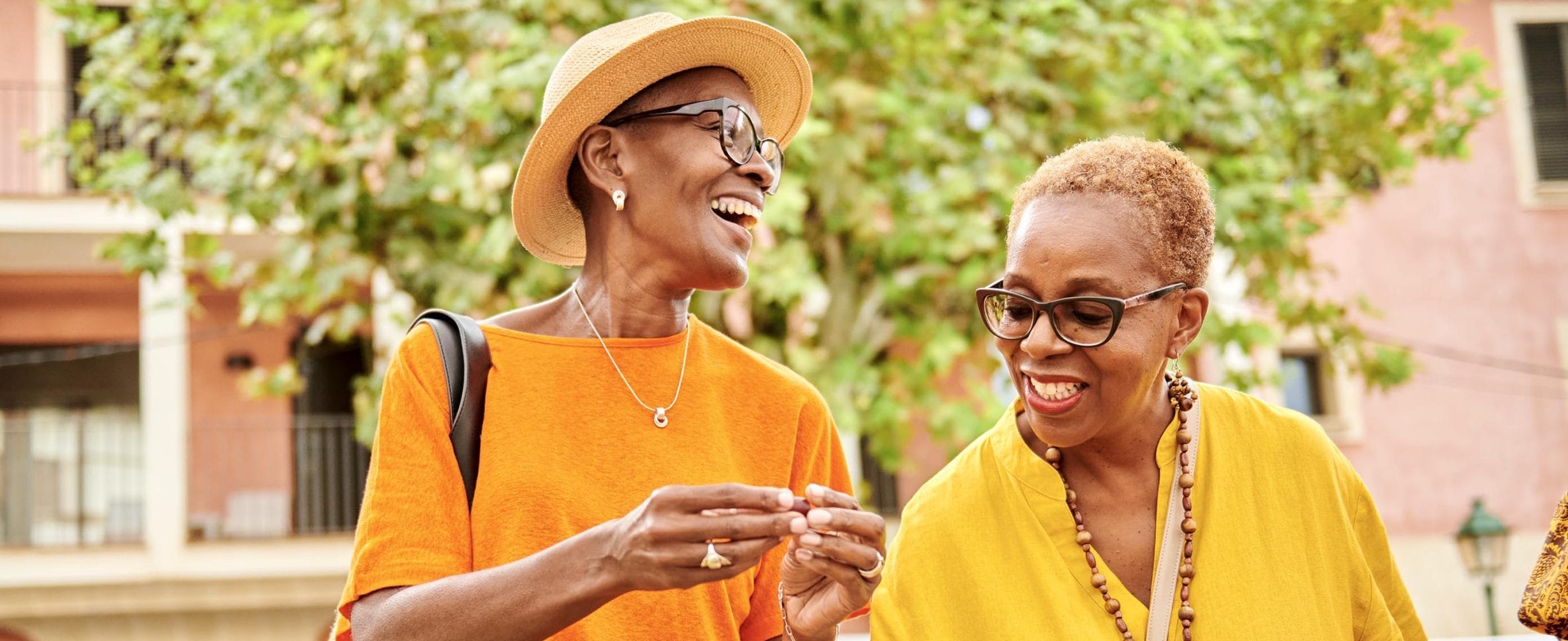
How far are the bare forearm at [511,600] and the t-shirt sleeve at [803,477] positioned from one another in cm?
58

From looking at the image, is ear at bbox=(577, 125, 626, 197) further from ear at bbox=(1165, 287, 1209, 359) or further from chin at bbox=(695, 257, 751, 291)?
ear at bbox=(1165, 287, 1209, 359)

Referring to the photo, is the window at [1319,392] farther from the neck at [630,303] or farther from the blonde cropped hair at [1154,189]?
the neck at [630,303]

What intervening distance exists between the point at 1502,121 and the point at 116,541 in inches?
646

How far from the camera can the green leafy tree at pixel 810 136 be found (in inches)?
282

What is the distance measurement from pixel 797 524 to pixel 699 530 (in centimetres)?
15

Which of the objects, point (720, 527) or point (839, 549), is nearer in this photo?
point (720, 527)

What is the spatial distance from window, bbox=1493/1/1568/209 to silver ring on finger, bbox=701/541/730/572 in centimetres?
1760

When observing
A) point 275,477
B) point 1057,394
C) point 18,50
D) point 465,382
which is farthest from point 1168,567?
point 18,50

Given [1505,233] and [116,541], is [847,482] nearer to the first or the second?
[116,541]

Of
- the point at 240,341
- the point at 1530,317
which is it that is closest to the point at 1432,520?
the point at 1530,317

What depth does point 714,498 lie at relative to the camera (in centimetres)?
214

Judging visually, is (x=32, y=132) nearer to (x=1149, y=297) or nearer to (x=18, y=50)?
(x=18, y=50)

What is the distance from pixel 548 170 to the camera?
2986mm

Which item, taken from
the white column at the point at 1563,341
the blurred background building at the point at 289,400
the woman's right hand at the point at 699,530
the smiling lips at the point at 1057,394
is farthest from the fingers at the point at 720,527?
the white column at the point at 1563,341
